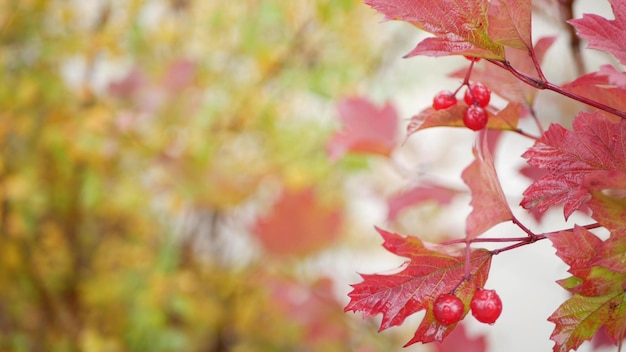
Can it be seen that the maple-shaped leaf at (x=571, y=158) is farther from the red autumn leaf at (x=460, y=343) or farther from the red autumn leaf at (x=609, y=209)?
the red autumn leaf at (x=460, y=343)

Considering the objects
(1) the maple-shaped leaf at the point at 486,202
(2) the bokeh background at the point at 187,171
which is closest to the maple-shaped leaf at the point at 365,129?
(2) the bokeh background at the point at 187,171

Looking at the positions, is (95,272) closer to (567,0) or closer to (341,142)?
(341,142)

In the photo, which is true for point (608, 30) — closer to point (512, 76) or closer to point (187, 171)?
point (512, 76)

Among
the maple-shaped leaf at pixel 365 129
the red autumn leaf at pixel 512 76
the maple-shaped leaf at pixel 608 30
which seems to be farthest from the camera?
the maple-shaped leaf at pixel 365 129

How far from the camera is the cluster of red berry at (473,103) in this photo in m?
0.34

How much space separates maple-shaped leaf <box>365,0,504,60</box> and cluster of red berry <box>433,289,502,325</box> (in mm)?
113

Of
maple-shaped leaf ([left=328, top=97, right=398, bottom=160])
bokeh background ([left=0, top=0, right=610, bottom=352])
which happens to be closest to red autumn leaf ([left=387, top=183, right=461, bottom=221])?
maple-shaped leaf ([left=328, top=97, right=398, bottom=160])

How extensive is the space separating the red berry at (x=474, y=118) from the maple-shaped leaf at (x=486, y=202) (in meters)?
0.02

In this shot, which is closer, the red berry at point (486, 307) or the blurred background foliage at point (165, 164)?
the red berry at point (486, 307)

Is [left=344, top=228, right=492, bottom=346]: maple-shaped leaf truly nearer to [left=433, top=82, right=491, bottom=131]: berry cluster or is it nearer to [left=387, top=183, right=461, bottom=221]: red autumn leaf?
[left=433, top=82, right=491, bottom=131]: berry cluster

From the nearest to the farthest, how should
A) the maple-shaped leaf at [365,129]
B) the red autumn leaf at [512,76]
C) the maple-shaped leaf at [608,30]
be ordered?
the maple-shaped leaf at [608,30] < the red autumn leaf at [512,76] < the maple-shaped leaf at [365,129]

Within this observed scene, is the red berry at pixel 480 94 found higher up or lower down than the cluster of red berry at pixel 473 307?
higher up

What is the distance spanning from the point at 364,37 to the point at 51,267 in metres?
0.68

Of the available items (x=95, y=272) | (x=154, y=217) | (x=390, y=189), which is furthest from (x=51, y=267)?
(x=390, y=189)
